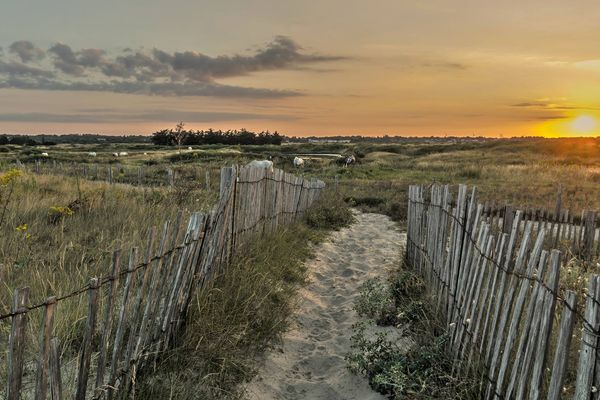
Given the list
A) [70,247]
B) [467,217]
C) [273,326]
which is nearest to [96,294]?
[273,326]

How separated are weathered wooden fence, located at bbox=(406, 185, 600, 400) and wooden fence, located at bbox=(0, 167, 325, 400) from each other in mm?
1979

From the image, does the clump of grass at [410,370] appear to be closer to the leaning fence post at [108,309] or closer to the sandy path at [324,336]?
the sandy path at [324,336]

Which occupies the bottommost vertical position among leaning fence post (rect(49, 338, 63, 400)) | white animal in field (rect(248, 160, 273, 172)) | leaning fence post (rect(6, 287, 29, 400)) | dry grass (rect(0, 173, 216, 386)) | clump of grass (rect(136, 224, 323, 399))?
clump of grass (rect(136, 224, 323, 399))

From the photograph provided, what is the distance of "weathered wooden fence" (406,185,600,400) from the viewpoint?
6.63ft

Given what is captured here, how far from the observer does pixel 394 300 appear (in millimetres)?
5332

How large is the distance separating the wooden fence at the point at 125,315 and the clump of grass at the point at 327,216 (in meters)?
5.25

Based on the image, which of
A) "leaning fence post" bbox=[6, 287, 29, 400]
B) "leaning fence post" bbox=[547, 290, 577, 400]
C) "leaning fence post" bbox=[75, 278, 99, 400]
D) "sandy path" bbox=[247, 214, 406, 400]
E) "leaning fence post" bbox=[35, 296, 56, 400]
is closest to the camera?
"leaning fence post" bbox=[6, 287, 29, 400]

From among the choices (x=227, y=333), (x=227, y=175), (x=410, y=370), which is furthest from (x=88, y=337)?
(x=227, y=175)

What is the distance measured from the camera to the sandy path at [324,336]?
3.63 m

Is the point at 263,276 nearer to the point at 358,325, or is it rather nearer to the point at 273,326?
the point at 273,326

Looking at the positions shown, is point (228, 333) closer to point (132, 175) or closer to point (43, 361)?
point (43, 361)

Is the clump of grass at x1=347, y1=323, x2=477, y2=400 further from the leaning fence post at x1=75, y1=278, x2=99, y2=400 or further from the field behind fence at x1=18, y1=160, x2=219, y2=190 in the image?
the field behind fence at x1=18, y1=160, x2=219, y2=190

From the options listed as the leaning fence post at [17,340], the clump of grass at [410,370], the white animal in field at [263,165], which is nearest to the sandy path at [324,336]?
the clump of grass at [410,370]

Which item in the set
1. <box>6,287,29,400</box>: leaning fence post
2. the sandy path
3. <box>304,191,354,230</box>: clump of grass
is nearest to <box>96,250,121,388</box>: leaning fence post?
<box>6,287,29,400</box>: leaning fence post
